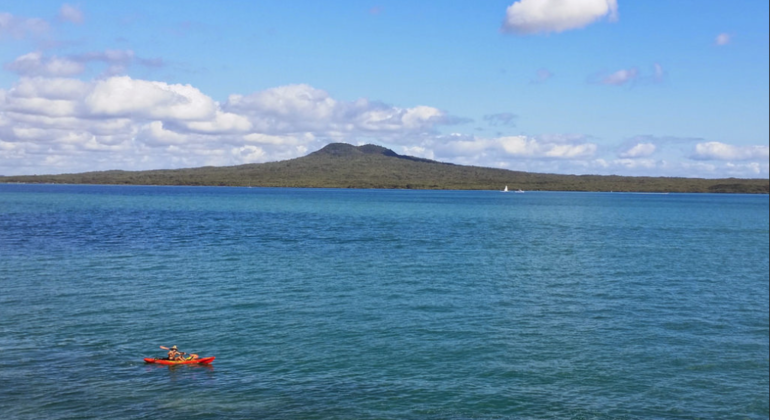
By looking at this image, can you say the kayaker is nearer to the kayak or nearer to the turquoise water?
the kayak

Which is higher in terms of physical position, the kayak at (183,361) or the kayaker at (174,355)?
the kayaker at (174,355)

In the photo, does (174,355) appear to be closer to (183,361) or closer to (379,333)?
(183,361)

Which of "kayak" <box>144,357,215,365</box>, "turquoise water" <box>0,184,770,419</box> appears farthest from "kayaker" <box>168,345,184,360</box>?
"turquoise water" <box>0,184,770,419</box>

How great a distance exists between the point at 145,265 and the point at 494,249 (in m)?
45.4

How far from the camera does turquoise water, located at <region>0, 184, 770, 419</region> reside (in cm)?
2900

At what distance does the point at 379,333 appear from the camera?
39781mm

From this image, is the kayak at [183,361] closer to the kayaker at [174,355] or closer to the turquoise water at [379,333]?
the kayaker at [174,355]

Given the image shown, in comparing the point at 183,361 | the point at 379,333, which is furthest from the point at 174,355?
the point at 379,333

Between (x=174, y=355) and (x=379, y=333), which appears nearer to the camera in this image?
(x=174, y=355)

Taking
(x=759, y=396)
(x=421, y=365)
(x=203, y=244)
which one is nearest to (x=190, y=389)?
(x=421, y=365)

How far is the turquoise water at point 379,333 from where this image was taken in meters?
29.0

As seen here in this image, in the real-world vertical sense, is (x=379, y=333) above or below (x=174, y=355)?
below

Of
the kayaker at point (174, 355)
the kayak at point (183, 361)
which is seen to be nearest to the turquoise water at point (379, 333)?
the kayak at point (183, 361)

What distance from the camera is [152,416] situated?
1062 inches
